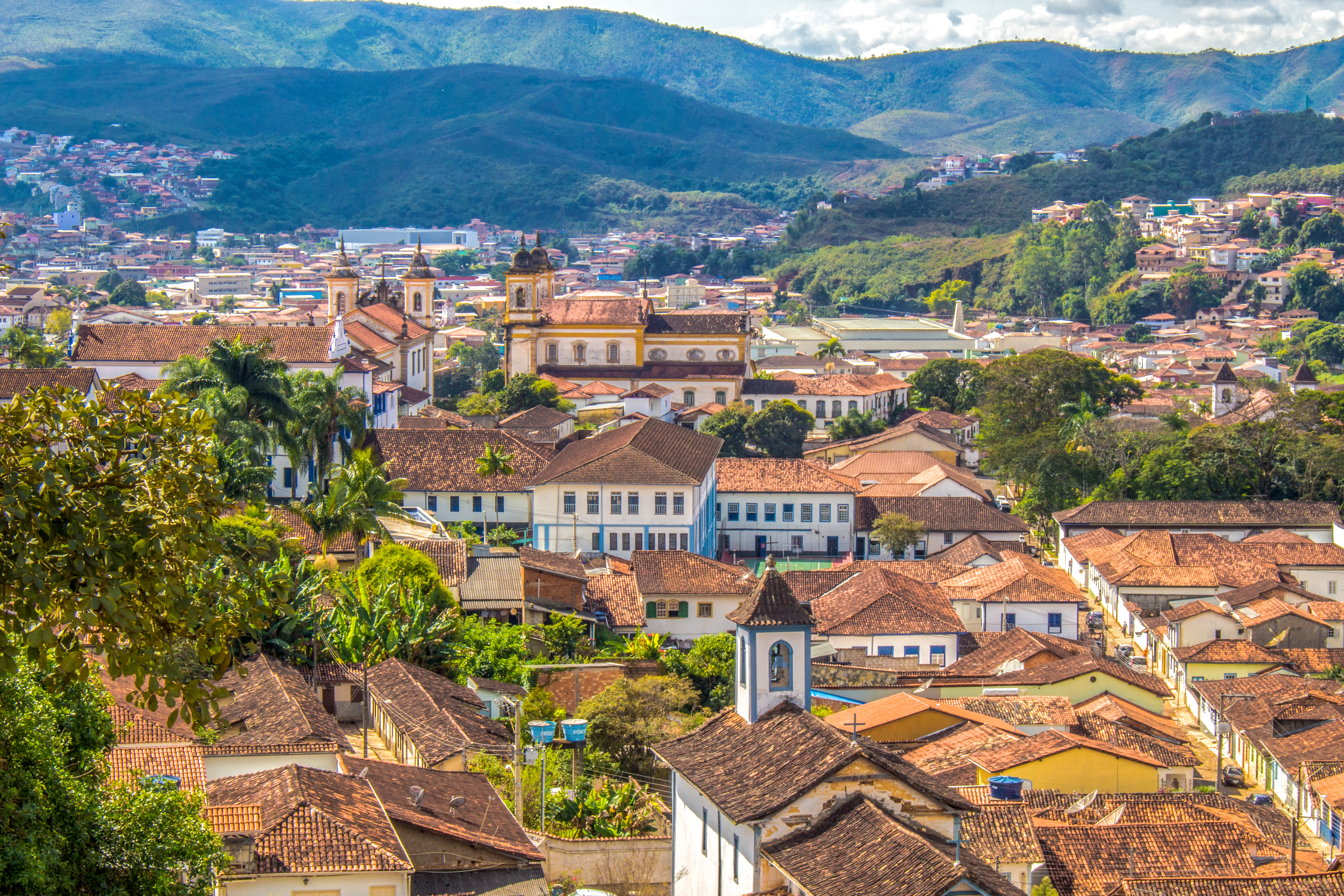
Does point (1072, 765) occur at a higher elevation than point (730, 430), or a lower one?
lower

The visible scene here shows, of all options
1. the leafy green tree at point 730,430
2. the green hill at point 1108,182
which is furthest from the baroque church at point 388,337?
the green hill at point 1108,182

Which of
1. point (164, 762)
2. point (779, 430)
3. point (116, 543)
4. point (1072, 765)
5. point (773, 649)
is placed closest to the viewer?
point (116, 543)

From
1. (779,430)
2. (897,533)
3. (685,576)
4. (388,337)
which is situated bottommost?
(897,533)

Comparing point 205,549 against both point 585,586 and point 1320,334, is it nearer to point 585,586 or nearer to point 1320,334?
point 585,586

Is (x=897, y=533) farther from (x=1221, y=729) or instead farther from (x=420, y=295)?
(x=420, y=295)

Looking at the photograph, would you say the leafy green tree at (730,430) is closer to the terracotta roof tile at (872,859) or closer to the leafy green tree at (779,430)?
the leafy green tree at (779,430)

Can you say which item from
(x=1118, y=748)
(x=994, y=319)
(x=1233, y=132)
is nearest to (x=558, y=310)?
(x=1118, y=748)

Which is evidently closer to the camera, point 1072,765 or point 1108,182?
point 1072,765

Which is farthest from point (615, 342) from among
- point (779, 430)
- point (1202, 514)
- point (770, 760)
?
point (770, 760)
